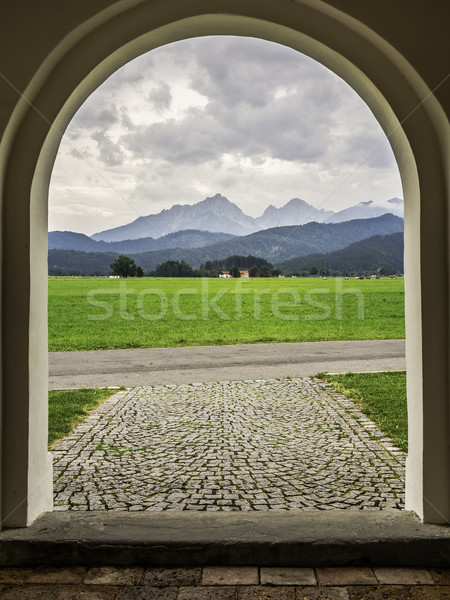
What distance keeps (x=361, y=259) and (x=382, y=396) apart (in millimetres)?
120634

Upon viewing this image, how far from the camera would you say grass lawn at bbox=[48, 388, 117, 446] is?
6.57 m

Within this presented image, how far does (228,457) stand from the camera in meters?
5.46

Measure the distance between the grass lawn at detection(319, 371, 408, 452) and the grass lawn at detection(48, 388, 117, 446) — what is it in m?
4.30

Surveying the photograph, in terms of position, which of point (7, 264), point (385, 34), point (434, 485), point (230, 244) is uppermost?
point (230, 244)

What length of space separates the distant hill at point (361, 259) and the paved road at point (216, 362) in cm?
8737

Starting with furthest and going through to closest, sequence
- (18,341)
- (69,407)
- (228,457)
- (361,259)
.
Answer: (361,259) → (69,407) → (228,457) → (18,341)

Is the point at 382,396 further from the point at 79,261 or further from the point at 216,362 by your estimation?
the point at 79,261

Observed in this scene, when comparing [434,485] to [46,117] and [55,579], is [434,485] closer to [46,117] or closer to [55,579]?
[55,579]

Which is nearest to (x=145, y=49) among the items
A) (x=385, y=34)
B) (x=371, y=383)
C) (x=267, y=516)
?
(x=385, y=34)

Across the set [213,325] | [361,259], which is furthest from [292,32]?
[361,259]

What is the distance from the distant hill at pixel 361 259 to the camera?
113m

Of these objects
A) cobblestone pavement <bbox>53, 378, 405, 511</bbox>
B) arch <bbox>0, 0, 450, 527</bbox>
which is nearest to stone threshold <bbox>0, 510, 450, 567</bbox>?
arch <bbox>0, 0, 450, 527</bbox>

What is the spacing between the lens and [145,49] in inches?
141

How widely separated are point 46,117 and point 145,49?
0.95 metres
